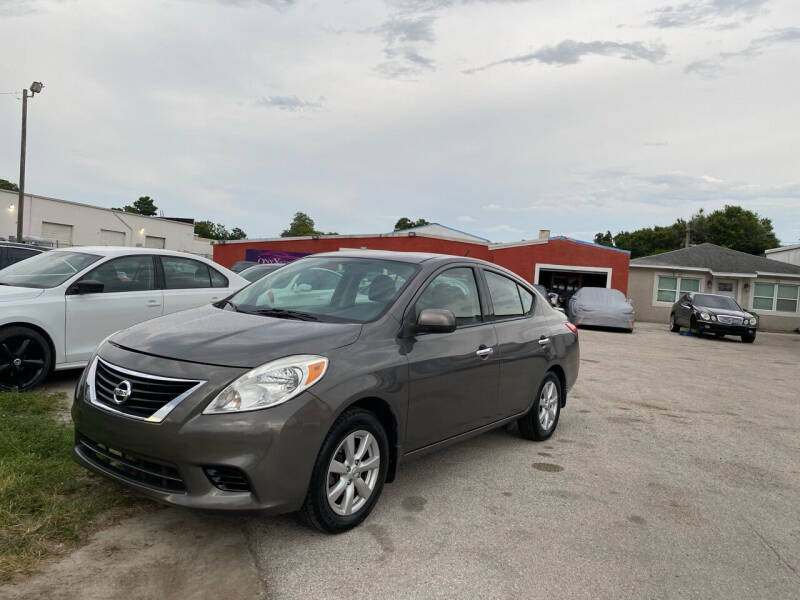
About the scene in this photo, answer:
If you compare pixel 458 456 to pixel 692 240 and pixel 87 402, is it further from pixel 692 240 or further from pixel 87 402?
pixel 692 240

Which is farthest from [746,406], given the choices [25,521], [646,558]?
[25,521]

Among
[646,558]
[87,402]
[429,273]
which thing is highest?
[429,273]

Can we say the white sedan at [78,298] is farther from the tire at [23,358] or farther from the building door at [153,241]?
the building door at [153,241]

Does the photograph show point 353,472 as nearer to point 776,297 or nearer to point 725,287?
point 725,287

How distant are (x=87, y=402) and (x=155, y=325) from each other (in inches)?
23.5

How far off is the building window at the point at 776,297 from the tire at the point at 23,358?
113 feet

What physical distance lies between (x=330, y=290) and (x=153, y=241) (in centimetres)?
4949

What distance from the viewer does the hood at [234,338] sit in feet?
10.4

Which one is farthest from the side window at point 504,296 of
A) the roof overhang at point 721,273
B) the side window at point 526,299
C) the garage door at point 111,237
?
the garage door at point 111,237

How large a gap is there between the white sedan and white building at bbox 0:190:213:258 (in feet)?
109

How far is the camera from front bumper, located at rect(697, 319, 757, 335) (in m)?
18.5

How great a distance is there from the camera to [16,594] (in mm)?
2627

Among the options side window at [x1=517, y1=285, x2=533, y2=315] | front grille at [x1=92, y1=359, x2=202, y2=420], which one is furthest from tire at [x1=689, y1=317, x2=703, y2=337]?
front grille at [x1=92, y1=359, x2=202, y2=420]

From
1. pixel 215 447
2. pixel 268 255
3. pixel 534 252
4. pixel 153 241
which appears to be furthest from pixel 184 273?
pixel 153 241
